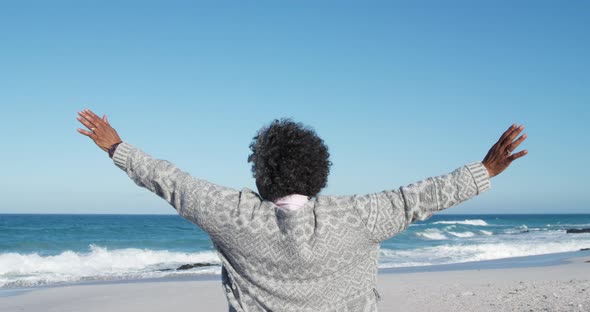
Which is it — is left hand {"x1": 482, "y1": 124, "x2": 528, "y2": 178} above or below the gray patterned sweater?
above

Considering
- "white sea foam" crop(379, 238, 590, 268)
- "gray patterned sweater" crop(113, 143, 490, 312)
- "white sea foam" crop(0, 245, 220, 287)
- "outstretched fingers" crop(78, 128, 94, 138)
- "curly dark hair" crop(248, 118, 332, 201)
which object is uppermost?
"outstretched fingers" crop(78, 128, 94, 138)

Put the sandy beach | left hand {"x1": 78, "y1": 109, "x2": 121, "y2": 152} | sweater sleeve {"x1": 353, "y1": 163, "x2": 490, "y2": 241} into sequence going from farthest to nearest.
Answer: the sandy beach < left hand {"x1": 78, "y1": 109, "x2": 121, "y2": 152} < sweater sleeve {"x1": 353, "y1": 163, "x2": 490, "y2": 241}

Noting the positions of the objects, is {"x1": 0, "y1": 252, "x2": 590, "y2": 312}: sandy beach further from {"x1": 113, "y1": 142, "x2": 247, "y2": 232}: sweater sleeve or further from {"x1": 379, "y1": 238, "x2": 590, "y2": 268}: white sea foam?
{"x1": 379, "y1": 238, "x2": 590, "y2": 268}: white sea foam

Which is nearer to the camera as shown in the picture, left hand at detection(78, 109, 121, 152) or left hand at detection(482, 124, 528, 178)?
left hand at detection(482, 124, 528, 178)

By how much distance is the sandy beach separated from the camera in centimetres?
759

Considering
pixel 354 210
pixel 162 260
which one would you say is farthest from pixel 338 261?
pixel 162 260

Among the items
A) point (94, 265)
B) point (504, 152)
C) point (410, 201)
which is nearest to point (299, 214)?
point (410, 201)

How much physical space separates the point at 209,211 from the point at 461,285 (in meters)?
8.17

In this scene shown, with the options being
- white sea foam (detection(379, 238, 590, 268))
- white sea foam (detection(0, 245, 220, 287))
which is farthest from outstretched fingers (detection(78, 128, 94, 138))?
white sea foam (detection(379, 238, 590, 268))

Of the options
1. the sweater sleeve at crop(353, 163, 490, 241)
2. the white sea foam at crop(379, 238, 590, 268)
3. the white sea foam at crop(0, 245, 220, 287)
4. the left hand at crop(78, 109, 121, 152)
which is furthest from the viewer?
the white sea foam at crop(379, 238, 590, 268)

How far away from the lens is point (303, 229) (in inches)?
77.2

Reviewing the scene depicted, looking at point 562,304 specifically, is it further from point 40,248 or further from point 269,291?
point 40,248

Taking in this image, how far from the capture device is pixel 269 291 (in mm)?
2074

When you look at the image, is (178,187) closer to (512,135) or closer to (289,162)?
(289,162)
